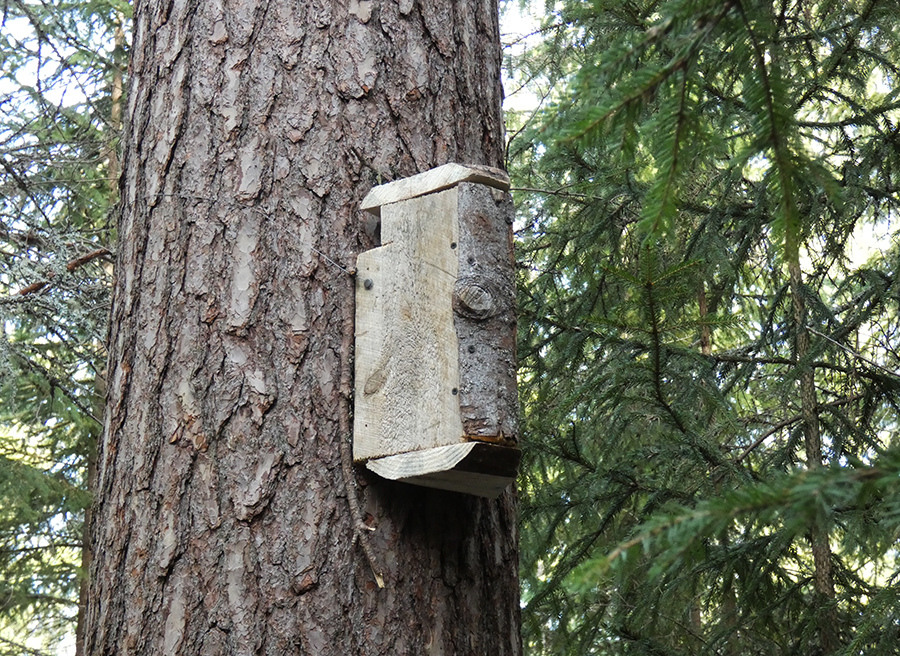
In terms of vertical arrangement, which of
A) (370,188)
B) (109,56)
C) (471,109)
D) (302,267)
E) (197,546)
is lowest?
(197,546)

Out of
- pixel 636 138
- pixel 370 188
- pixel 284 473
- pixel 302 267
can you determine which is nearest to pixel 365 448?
pixel 284 473

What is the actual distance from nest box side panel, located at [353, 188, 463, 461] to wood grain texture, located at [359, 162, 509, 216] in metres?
0.02

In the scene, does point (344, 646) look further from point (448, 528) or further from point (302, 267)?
point (302, 267)

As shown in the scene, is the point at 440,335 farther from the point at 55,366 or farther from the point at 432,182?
the point at 55,366

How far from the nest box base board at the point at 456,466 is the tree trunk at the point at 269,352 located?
0.25 ft

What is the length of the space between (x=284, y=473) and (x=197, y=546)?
7.9 inches

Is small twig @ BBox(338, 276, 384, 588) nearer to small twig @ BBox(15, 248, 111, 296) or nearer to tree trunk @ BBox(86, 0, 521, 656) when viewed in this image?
tree trunk @ BBox(86, 0, 521, 656)

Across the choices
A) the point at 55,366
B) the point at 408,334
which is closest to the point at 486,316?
the point at 408,334

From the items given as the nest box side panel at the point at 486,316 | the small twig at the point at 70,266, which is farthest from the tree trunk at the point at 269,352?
the small twig at the point at 70,266

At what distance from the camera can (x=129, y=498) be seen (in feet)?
5.70

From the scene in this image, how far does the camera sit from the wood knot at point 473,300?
1669 mm

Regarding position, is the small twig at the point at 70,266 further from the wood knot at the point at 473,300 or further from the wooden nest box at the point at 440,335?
the wood knot at the point at 473,300

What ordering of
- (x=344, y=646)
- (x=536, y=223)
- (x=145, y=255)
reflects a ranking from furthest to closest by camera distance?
(x=536, y=223) < (x=145, y=255) < (x=344, y=646)

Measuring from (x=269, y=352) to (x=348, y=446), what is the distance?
231mm
